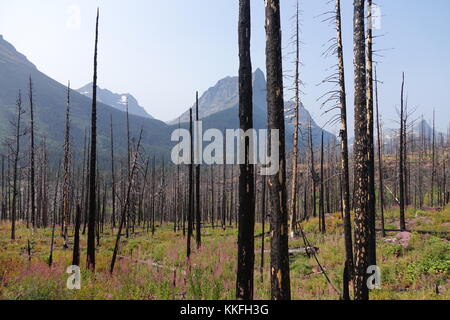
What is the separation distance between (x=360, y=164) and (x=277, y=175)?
3.06 metres

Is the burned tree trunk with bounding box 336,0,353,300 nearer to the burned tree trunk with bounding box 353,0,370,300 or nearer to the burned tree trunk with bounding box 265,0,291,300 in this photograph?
the burned tree trunk with bounding box 353,0,370,300

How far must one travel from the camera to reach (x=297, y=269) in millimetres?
13031

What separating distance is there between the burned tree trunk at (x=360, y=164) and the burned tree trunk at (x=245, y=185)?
9.32 feet

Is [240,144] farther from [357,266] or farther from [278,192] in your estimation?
[357,266]

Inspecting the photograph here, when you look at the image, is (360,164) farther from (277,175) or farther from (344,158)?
(344,158)

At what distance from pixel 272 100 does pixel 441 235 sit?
1756cm

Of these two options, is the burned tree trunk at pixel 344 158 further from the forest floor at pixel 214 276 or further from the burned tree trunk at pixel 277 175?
the burned tree trunk at pixel 277 175

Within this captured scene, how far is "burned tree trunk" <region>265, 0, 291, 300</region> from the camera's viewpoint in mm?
5438

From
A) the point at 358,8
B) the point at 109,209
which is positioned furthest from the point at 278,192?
the point at 109,209

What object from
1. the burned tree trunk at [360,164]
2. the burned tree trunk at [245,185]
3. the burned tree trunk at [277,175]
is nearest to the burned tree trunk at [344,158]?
the burned tree trunk at [360,164]

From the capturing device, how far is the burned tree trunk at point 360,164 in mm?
7191

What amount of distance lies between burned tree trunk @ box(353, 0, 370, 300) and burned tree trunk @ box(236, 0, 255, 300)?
2840mm

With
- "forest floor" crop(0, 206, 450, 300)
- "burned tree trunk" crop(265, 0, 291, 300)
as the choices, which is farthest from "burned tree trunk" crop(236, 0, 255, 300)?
"forest floor" crop(0, 206, 450, 300)
